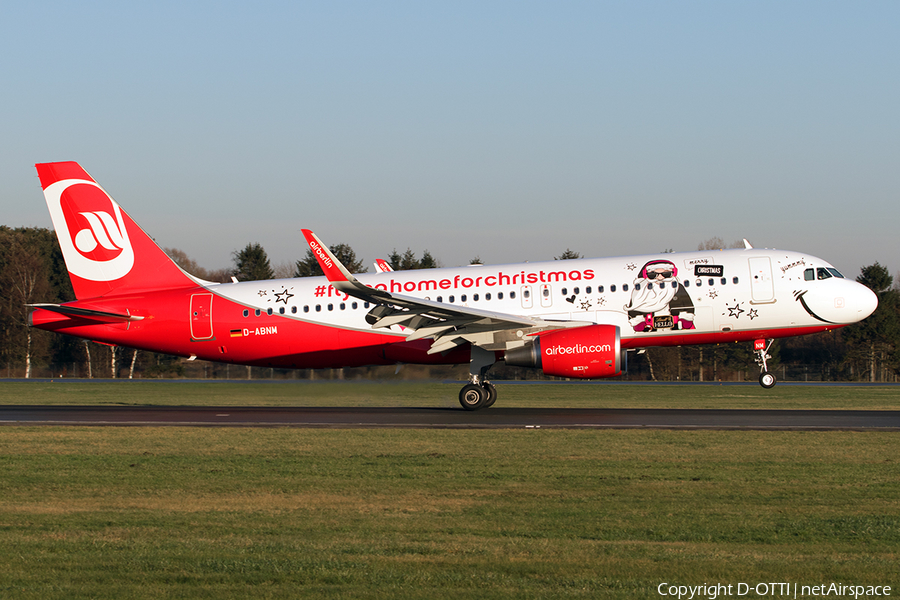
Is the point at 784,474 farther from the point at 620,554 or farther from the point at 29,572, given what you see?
the point at 29,572

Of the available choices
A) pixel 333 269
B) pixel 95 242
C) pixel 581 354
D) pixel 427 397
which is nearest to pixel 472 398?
pixel 581 354

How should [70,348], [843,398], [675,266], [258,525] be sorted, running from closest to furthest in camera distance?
[258,525] < [675,266] < [843,398] < [70,348]

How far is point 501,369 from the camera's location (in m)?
62.0

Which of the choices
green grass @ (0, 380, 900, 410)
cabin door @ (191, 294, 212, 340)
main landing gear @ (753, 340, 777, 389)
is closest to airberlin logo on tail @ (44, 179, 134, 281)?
cabin door @ (191, 294, 212, 340)

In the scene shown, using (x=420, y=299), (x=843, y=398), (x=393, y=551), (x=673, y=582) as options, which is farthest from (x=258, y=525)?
(x=843, y=398)

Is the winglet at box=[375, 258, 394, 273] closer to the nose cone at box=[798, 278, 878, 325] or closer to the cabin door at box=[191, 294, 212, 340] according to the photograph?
the cabin door at box=[191, 294, 212, 340]

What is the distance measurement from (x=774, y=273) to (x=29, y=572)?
2391cm

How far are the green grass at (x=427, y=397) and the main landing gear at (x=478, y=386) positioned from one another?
3045mm

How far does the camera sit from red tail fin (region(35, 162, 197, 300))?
98.8 ft

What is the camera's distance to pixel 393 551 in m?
8.82

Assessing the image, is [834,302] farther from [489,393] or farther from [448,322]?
[448,322]

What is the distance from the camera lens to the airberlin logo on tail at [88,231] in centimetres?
3012

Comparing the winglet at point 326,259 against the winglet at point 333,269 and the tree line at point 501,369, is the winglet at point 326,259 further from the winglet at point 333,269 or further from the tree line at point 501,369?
the tree line at point 501,369

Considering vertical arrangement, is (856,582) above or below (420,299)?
below
